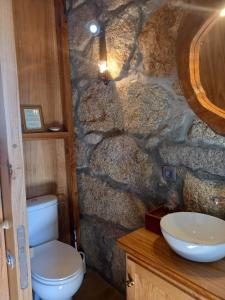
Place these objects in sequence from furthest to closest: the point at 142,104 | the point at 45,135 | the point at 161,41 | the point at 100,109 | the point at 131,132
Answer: the point at 45,135, the point at 100,109, the point at 131,132, the point at 142,104, the point at 161,41

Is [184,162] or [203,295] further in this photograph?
[184,162]

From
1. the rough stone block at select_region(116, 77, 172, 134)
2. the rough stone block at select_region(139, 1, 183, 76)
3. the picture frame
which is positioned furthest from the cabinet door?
the picture frame

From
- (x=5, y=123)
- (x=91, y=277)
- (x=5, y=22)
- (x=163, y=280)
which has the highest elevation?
(x=5, y=22)

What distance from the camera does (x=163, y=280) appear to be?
111 centimetres

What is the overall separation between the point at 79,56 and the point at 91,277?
195 centimetres

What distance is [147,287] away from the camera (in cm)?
119

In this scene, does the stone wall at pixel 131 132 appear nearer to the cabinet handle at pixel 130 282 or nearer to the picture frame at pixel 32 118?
the picture frame at pixel 32 118

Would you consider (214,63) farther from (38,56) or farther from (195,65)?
(38,56)

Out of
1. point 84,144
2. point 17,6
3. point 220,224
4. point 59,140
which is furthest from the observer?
point 59,140

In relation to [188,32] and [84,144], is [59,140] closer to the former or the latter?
[84,144]

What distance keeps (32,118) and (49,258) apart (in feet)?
3.82

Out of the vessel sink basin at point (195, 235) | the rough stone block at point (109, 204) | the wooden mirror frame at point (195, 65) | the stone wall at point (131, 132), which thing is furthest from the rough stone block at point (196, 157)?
the rough stone block at point (109, 204)

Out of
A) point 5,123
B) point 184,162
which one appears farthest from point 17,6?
point 184,162

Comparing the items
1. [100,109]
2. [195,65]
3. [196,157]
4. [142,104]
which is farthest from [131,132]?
[195,65]
